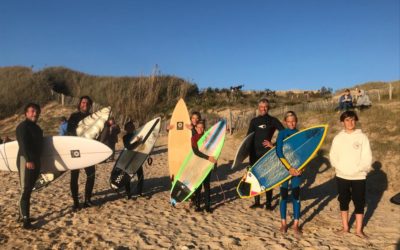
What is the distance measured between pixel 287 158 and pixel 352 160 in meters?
0.92

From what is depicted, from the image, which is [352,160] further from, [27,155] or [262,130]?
[27,155]

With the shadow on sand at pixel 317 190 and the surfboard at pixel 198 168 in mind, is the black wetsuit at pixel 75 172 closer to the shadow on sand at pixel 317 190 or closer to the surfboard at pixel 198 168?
the surfboard at pixel 198 168

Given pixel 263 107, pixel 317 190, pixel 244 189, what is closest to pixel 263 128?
pixel 263 107

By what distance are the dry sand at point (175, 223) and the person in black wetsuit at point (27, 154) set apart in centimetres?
32

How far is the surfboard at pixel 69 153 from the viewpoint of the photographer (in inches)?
205

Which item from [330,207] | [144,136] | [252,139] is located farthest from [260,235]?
[144,136]

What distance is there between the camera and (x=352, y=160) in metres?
4.08

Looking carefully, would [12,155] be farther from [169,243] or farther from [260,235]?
[260,235]

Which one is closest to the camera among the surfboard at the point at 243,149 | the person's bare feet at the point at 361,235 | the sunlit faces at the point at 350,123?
the sunlit faces at the point at 350,123

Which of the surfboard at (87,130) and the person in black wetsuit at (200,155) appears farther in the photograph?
the surfboard at (87,130)

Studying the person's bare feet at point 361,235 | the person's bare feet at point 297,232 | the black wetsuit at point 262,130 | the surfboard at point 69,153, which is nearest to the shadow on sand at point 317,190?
the person's bare feet at point 297,232

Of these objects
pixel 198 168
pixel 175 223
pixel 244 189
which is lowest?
pixel 175 223

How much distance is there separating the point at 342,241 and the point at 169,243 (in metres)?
2.02

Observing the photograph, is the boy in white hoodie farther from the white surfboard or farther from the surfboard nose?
the white surfboard
